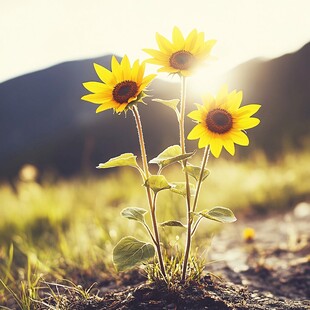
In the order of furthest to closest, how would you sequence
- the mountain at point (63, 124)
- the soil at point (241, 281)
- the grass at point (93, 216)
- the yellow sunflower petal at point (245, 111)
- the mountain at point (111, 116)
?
the mountain at point (63, 124) → the mountain at point (111, 116) → the grass at point (93, 216) → the soil at point (241, 281) → the yellow sunflower petal at point (245, 111)

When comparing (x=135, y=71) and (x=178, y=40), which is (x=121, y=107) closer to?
(x=135, y=71)

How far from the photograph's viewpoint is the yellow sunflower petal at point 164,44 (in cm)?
160

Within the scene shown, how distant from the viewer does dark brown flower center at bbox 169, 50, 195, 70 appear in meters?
1.57

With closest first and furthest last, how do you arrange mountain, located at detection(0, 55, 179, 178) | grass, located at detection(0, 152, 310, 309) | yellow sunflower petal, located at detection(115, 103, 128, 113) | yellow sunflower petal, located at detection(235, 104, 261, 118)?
1. yellow sunflower petal, located at detection(115, 103, 128, 113)
2. yellow sunflower petal, located at detection(235, 104, 261, 118)
3. grass, located at detection(0, 152, 310, 309)
4. mountain, located at detection(0, 55, 179, 178)

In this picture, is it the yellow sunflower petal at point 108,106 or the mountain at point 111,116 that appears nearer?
the yellow sunflower petal at point 108,106

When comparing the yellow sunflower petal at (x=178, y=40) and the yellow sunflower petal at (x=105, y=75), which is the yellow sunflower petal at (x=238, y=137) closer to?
the yellow sunflower petal at (x=178, y=40)

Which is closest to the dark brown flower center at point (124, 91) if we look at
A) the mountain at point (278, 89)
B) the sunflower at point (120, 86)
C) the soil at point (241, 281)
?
the sunflower at point (120, 86)


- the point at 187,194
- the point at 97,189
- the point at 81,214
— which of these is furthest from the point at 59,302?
the point at 97,189

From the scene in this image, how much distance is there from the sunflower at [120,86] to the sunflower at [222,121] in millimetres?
201

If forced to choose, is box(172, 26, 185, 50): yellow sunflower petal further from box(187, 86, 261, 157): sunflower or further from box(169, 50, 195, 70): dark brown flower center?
box(187, 86, 261, 157): sunflower

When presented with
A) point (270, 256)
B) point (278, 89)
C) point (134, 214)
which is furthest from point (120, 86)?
point (278, 89)

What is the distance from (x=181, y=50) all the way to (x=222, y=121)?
283 mm

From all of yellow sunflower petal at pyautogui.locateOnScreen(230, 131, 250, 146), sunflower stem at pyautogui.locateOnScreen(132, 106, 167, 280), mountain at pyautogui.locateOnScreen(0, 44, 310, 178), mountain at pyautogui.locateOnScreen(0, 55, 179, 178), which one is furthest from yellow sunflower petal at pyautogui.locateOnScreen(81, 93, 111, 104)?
mountain at pyautogui.locateOnScreen(0, 55, 179, 178)

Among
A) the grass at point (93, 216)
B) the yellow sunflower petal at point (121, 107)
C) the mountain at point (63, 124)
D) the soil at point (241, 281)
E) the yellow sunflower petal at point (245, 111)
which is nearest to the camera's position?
the yellow sunflower petal at point (121, 107)
